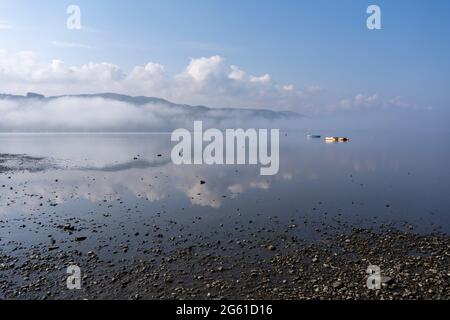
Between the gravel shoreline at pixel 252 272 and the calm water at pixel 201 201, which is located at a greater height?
the calm water at pixel 201 201

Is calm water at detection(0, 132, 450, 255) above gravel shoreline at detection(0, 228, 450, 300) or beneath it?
above

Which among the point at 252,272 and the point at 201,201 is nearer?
the point at 252,272

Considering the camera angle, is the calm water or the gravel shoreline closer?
the gravel shoreline

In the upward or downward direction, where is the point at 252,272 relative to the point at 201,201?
downward

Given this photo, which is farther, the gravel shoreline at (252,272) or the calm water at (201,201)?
the calm water at (201,201)

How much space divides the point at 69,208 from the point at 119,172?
90.1ft
